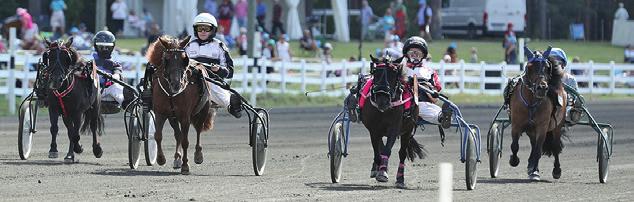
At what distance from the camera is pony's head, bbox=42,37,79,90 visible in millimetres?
16438

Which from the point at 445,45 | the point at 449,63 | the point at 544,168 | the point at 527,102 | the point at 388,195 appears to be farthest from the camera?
the point at 445,45

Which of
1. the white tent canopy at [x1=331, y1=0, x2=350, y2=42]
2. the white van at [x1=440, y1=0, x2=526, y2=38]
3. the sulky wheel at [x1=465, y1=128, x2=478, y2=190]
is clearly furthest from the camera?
the white van at [x1=440, y1=0, x2=526, y2=38]

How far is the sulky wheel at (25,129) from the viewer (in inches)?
670

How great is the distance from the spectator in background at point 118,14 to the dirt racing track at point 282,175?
56.0ft

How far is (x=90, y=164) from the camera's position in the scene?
654 inches

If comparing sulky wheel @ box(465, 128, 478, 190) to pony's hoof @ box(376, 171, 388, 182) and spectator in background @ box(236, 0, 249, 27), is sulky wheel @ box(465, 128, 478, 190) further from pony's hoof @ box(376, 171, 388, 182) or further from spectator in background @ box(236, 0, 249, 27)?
spectator in background @ box(236, 0, 249, 27)

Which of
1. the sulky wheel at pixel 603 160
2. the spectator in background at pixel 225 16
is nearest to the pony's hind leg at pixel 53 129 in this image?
the sulky wheel at pixel 603 160

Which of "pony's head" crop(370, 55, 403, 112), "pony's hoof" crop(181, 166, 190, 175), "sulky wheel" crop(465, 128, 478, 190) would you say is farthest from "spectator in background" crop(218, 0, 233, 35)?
"pony's head" crop(370, 55, 403, 112)

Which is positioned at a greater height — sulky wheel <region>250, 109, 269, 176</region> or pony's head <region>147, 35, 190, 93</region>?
pony's head <region>147, 35, 190, 93</region>

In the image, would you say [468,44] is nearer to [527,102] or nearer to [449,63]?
[449,63]

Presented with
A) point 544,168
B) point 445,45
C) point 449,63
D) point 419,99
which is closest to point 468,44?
point 445,45

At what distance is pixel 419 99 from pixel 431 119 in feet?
0.81

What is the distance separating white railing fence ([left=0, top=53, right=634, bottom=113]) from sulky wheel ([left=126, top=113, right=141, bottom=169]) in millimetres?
9823

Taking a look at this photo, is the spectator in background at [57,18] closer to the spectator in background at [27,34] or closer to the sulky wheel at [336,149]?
the spectator in background at [27,34]
